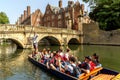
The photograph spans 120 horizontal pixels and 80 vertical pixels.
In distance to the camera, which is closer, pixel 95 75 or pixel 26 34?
pixel 95 75

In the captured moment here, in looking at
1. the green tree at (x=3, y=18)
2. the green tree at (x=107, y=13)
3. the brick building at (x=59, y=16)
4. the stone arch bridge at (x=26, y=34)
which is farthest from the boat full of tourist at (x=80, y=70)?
the green tree at (x=3, y=18)

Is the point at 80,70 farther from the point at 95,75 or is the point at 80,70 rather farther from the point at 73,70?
the point at 95,75

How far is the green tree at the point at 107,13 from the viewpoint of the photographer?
42500mm

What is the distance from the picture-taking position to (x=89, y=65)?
39.4 ft

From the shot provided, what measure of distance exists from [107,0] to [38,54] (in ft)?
94.0

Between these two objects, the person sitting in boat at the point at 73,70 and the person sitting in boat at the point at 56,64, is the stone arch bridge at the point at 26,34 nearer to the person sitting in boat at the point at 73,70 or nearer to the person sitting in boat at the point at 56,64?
the person sitting in boat at the point at 56,64

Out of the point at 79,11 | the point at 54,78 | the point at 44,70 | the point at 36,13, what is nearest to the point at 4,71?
the point at 44,70

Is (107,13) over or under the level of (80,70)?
over

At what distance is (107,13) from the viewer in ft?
140

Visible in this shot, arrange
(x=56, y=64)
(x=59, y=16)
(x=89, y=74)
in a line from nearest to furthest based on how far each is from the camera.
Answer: (x=89, y=74) < (x=56, y=64) < (x=59, y=16)

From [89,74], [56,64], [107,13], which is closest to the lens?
[89,74]

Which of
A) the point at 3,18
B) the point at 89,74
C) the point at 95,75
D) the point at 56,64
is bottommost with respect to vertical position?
the point at 95,75

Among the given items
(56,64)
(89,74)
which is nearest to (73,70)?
(89,74)

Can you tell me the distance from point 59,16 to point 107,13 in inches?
688
